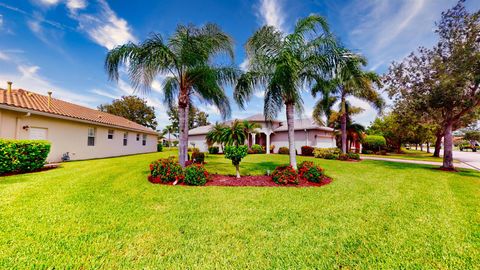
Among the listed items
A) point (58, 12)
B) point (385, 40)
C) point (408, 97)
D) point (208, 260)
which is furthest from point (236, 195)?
point (408, 97)

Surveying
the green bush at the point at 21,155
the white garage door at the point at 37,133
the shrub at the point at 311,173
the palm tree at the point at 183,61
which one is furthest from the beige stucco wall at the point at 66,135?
Answer: the shrub at the point at 311,173

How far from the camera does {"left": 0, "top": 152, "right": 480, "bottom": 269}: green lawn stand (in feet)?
8.86

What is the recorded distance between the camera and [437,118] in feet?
44.3

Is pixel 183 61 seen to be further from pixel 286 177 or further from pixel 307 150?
pixel 307 150

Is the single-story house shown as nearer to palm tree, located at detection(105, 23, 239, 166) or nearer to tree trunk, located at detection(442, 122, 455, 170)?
tree trunk, located at detection(442, 122, 455, 170)

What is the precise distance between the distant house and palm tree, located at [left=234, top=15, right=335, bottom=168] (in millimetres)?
12006

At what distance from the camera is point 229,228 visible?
3.67 metres

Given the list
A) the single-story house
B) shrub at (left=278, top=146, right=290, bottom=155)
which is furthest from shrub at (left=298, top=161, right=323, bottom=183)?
shrub at (left=278, top=146, right=290, bottom=155)

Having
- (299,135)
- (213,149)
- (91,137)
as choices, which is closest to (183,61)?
(91,137)

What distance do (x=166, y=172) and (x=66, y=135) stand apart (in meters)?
10.5

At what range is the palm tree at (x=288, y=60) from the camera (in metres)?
7.49

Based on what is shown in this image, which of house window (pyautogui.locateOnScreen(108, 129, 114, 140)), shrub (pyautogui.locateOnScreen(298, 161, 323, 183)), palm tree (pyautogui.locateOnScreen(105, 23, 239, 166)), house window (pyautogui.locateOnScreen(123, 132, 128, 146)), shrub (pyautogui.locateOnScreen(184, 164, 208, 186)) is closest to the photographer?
shrub (pyautogui.locateOnScreen(184, 164, 208, 186))

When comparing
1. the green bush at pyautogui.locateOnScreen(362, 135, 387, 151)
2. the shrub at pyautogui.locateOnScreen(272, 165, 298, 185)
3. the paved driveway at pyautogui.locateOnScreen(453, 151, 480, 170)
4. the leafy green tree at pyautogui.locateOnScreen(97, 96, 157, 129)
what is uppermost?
the leafy green tree at pyautogui.locateOnScreen(97, 96, 157, 129)

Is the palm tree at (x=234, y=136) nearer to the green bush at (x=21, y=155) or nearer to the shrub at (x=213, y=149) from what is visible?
the green bush at (x=21, y=155)
